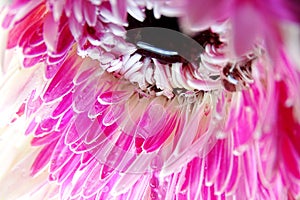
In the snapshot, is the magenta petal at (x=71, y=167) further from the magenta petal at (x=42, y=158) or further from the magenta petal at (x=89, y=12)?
the magenta petal at (x=89, y=12)

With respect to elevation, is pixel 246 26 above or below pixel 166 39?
below

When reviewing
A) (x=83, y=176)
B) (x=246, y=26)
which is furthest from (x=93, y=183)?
(x=246, y=26)

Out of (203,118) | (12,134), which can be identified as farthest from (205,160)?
(12,134)

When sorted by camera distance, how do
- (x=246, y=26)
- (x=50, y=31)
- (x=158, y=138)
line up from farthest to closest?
(x=158, y=138) → (x=50, y=31) → (x=246, y=26)

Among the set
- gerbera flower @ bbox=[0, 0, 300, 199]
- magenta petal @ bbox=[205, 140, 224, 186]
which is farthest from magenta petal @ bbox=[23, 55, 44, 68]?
magenta petal @ bbox=[205, 140, 224, 186]

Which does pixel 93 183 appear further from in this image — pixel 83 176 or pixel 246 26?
pixel 246 26

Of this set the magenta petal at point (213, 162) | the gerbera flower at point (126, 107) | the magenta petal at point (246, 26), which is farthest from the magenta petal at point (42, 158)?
the magenta petal at point (246, 26)

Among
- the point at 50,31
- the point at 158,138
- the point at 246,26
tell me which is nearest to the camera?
the point at 246,26

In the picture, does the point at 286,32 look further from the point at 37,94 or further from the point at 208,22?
the point at 37,94

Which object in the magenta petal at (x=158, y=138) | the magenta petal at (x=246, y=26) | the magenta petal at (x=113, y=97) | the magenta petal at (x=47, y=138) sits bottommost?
the magenta petal at (x=246, y=26)
